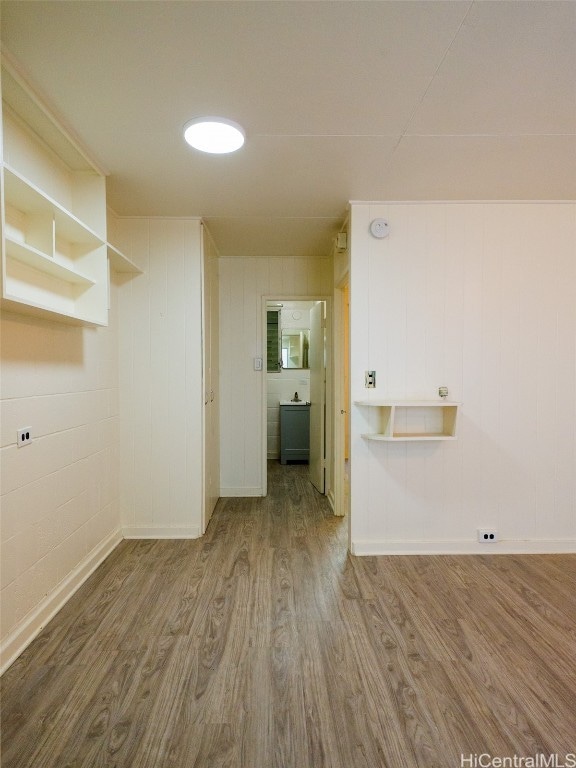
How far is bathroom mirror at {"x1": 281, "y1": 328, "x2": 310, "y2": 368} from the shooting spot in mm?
5684

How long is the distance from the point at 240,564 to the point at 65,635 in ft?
3.48

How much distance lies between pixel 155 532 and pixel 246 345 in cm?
199

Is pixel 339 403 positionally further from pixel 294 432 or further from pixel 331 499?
pixel 294 432

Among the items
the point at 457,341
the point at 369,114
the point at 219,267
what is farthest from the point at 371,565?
the point at 219,267

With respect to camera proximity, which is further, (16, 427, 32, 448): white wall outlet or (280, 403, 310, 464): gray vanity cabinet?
(280, 403, 310, 464): gray vanity cabinet

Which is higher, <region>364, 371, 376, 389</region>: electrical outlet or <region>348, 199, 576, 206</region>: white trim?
<region>348, 199, 576, 206</region>: white trim

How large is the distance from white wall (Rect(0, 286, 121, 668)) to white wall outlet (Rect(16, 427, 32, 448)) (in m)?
0.03

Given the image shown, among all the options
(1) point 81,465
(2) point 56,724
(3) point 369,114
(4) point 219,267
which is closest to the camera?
(2) point 56,724

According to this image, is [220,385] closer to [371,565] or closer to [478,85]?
[371,565]

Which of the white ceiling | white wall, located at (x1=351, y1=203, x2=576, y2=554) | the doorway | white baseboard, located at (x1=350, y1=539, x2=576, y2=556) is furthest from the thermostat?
white baseboard, located at (x1=350, y1=539, x2=576, y2=556)

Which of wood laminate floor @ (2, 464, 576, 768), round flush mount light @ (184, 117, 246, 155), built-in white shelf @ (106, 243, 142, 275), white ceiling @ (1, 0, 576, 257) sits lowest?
wood laminate floor @ (2, 464, 576, 768)

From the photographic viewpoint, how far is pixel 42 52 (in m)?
1.40

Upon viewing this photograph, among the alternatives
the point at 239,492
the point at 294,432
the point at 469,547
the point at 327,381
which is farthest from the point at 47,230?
the point at 294,432

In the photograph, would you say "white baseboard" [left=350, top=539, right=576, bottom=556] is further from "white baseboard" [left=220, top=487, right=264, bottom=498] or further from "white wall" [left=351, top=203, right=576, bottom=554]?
"white baseboard" [left=220, top=487, right=264, bottom=498]
